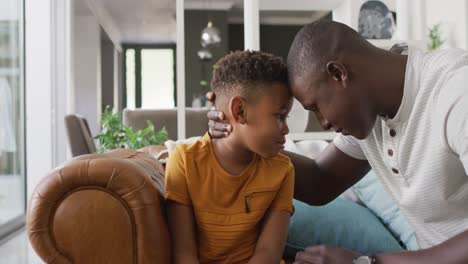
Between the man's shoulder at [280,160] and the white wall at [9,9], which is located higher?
the white wall at [9,9]

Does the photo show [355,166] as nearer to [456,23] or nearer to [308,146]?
[308,146]

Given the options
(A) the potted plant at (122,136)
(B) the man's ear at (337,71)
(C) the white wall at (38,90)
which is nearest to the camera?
(B) the man's ear at (337,71)

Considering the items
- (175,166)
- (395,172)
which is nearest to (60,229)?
(175,166)

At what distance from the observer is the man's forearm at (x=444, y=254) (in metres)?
1.04

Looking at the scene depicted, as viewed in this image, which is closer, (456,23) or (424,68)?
(424,68)

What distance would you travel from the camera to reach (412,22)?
483 cm

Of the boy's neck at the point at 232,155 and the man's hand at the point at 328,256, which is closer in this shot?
the man's hand at the point at 328,256

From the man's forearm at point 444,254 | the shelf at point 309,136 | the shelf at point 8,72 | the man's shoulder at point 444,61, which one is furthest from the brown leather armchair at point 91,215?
the shelf at point 8,72

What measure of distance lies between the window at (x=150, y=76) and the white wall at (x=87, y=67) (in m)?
2.35

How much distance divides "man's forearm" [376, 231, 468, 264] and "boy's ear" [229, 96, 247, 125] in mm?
486

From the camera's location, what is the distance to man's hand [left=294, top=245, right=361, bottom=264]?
1.22 meters

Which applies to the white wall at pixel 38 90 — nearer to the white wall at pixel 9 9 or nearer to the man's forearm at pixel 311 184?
the white wall at pixel 9 9

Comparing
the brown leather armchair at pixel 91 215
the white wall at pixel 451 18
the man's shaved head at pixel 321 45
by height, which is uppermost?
the white wall at pixel 451 18

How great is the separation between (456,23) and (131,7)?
6009 mm
